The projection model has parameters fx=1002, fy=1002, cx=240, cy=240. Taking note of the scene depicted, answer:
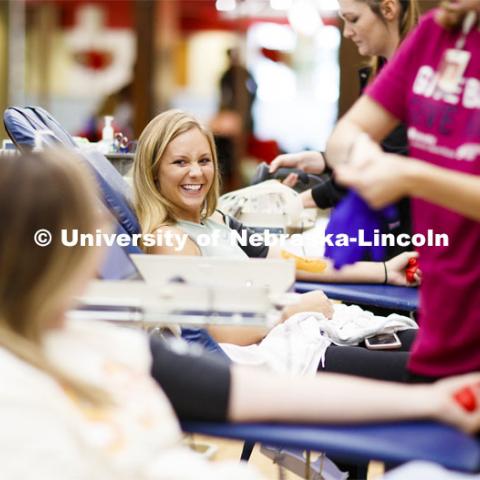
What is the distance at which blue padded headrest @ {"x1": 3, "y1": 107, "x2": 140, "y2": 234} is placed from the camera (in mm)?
2258

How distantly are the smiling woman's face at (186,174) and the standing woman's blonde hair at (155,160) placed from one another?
14mm

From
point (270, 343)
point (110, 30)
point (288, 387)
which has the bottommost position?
point (270, 343)

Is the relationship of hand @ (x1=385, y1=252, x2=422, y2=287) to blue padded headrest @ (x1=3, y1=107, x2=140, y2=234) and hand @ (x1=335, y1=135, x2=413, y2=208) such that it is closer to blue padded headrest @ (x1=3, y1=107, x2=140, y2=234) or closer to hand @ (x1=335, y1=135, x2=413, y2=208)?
blue padded headrest @ (x1=3, y1=107, x2=140, y2=234)

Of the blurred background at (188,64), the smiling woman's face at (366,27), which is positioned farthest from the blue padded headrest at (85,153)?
the blurred background at (188,64)

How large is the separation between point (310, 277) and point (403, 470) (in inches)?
65.6

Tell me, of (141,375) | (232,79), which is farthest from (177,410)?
(232,79)

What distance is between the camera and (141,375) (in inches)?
53.5

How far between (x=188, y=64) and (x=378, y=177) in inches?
345

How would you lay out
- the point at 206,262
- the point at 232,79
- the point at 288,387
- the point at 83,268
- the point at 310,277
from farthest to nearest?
1. the point at 232,79
2. the point at 310,277
3. the point at 206,262
4. the point at 288,387
5. the point at 83,268

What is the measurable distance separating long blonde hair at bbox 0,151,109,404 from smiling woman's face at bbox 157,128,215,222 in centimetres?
134

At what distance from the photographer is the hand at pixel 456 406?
142 cm

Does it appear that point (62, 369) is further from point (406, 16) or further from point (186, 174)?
point (406, 16)

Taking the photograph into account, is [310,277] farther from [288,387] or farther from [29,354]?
[29,354]

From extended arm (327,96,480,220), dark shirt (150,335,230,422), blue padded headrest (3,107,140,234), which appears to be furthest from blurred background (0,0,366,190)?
extended arm (327,96,480,220)
